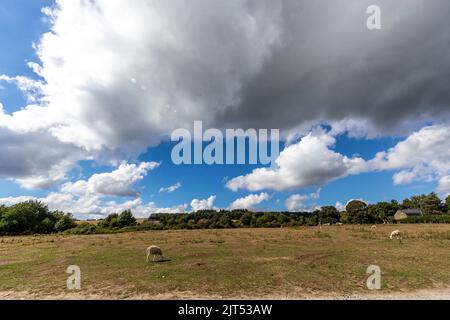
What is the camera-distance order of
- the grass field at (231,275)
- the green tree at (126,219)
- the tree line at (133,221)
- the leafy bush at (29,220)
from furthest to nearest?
the green tree at (126,219)
the leafy bush at (29,220)
the tree line at (133,221)
the grass field at (231,275)

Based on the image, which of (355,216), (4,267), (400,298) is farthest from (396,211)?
(4,267)

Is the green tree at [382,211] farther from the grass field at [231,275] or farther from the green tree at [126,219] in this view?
the grass field at [231,275]

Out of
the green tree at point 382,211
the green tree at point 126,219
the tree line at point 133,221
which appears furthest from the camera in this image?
the green tree at point 382,211

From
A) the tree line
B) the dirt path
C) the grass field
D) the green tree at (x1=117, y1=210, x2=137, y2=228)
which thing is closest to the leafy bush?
the tree line

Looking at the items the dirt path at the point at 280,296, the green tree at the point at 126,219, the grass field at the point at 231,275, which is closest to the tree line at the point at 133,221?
the green tree at the point at 126,219

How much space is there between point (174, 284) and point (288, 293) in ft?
18.0

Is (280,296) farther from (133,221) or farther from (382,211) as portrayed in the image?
(382,211)

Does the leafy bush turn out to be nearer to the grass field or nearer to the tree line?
the tree line

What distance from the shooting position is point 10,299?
12250 millimetres

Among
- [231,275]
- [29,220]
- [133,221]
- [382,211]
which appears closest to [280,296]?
[231,275]
